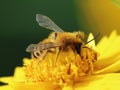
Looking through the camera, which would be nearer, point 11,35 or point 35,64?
point 35,64

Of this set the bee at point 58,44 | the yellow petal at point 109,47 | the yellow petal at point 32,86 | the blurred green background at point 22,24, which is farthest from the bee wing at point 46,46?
the blurred green background at point 22,24

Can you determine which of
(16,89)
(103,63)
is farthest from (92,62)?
(16,89)

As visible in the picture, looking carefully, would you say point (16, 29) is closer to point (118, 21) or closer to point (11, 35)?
point (11, 35)

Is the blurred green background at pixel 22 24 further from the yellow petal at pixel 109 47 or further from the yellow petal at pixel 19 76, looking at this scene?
the yellow petal at pixel 109 47

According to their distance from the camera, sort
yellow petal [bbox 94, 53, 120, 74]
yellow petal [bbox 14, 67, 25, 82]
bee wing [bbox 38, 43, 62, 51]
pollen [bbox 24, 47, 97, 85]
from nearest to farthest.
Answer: bee wing [bbox 38, 43, 62, 51]
pollen [bbox 24, 47, 97, 85]
yellow petal [bbox 94, 53, 120, 74]
yellow petal [bbox 14, 67, 25, 82]

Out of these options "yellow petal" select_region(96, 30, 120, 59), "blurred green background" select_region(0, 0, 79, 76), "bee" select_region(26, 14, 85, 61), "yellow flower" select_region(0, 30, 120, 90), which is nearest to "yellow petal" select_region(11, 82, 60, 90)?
"yellow flower" select_region(0, 30, 120, 90)

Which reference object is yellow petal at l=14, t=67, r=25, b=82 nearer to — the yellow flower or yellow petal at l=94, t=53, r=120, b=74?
the yellow flower

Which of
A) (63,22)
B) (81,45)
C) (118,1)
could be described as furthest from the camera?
(63,22)
